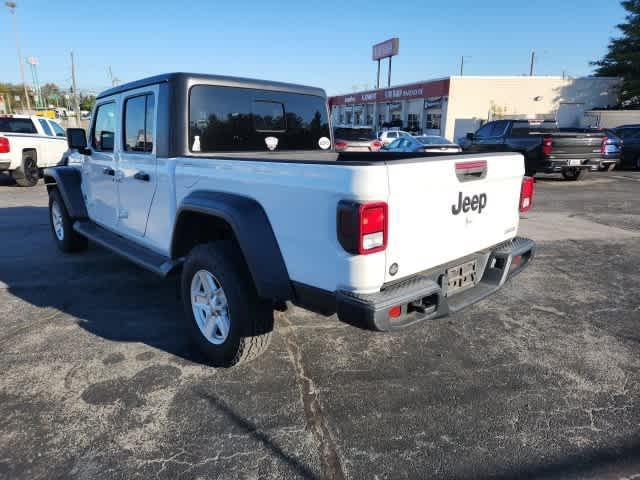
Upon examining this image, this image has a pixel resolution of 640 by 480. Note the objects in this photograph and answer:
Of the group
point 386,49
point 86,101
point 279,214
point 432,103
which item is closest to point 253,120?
point 279,214

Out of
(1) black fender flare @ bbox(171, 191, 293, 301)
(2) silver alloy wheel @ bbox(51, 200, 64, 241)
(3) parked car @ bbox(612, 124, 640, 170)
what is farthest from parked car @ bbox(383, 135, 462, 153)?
(1) black fender flare @ bbox(171, 191, 293, 301)

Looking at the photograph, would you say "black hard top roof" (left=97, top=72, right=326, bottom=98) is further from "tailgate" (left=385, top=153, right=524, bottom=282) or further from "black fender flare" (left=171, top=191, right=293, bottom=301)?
"tailgate" (left=385, top=153, right=524, bottom=282)

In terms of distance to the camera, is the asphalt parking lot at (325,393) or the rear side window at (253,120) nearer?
the asphalt parking lot at (325,393)

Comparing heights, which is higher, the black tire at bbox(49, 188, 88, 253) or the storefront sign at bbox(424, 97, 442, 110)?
the storefront sign at bbox(424, 97, 442, 110)

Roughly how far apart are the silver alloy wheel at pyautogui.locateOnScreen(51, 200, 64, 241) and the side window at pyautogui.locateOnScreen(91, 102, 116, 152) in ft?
4.91

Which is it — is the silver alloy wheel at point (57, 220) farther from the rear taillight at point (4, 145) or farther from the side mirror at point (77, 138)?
the rear taillight at point (4, 145)

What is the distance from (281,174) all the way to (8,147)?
484 inches

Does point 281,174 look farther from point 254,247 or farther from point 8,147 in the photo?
point 8,147

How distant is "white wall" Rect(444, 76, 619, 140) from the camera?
109 feet

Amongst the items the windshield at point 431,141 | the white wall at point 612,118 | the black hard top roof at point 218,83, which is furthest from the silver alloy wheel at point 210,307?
the white wall at point 612,118

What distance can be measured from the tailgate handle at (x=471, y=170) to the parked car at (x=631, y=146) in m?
17.9

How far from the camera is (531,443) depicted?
2.36 m

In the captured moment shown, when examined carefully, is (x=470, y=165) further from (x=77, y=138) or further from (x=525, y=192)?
(x=77, y=138)

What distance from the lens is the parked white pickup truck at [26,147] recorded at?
11.6 metres
